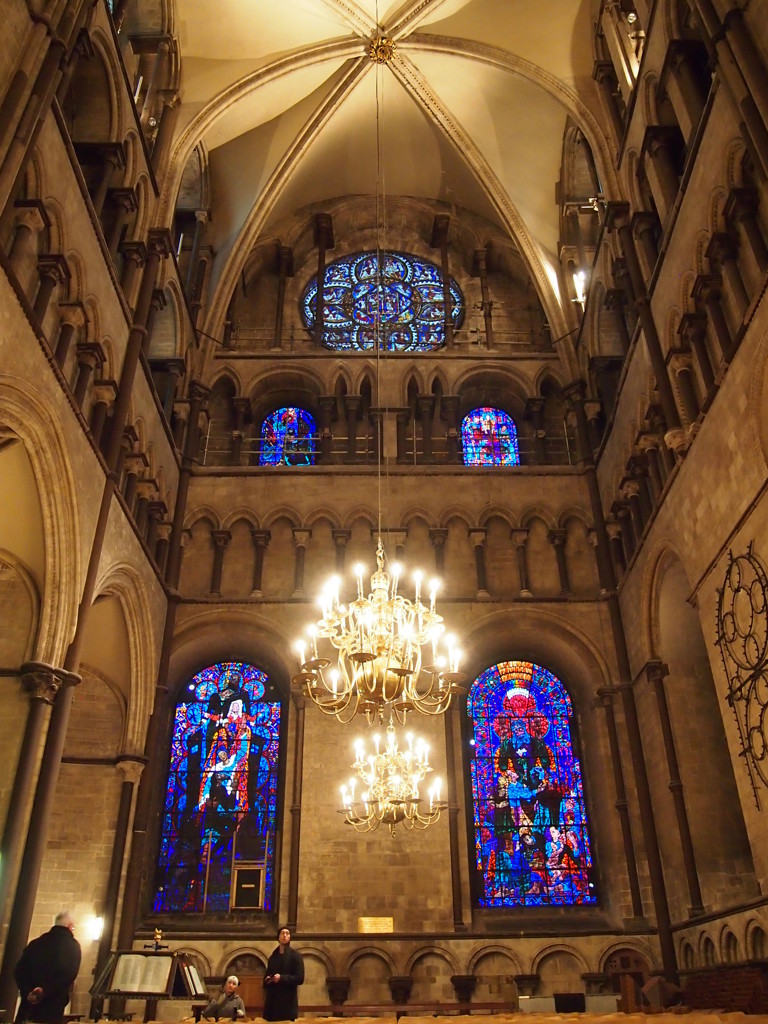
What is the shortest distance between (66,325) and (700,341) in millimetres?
7629

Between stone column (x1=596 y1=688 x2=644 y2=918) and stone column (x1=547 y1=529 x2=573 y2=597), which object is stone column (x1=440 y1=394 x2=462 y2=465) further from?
stone column (x1=596 y1=688 x2=644 y2=918)

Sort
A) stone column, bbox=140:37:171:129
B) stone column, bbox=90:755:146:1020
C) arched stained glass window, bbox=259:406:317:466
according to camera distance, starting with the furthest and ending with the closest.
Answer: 1. arched stained glass window, bbox=259:406:317:466
2. stone column, bbox=140:37:171:129
3. stone column, bbox=90:755:146:1020

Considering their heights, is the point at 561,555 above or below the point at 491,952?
above

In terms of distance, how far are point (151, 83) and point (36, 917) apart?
12820 millimetres

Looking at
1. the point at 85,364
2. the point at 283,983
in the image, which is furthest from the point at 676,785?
the point at 85,364

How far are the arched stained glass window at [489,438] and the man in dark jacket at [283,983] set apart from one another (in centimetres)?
1045

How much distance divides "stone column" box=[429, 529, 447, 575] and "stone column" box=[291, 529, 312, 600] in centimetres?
219

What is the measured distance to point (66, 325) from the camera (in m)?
9.98

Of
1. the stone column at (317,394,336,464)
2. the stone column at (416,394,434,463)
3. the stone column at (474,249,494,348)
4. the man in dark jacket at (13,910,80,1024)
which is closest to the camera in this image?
the man in dark jacket at (13,910,80,1024)

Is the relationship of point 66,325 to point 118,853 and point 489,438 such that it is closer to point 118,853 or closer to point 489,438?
point 118,853

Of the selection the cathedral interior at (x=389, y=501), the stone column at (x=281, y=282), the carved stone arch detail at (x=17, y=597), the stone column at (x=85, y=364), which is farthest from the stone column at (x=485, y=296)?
the carved stone arch detail at (x=17, y=597)

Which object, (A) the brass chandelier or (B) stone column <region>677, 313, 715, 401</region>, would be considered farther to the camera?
(B) stone column <region>677, 313, 715, 401</region>

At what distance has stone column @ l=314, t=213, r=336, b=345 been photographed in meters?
18.7

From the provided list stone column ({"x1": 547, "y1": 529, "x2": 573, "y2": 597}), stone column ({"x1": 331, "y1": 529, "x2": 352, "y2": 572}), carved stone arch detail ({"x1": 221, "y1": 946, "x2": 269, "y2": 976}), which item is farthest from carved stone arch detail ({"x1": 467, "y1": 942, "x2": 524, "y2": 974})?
stone column ({"x1": 331, "y1": 529, "x2": 352, "y2": 572})
